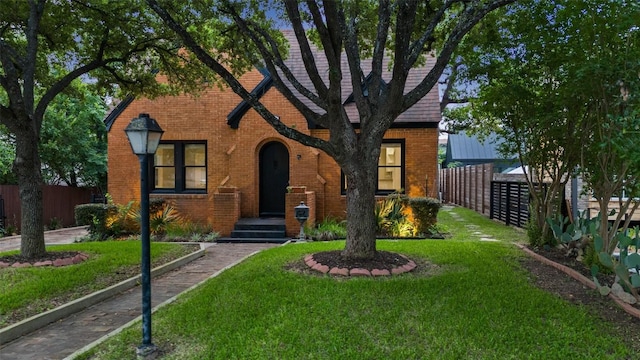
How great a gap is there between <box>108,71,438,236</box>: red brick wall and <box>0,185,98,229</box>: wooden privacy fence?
452 cm

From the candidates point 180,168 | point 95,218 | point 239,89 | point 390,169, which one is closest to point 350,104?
point 390,169

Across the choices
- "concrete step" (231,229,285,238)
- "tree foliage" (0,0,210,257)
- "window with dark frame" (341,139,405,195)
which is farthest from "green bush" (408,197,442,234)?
"tree foliage" (0,0,210,257)

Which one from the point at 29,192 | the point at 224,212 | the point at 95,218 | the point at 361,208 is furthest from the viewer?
the point at 224,212

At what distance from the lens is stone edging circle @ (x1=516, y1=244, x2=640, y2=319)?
4801 millimetres

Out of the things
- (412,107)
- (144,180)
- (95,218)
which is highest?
(412,107)

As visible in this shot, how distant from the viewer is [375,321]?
179 inches

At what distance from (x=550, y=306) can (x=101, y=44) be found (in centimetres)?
987

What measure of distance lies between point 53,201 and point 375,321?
681 inches

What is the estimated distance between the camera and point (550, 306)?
195 inches

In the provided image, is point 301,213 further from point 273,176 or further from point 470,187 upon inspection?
point 470,187

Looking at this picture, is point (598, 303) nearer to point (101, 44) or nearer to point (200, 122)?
point (101, 44)

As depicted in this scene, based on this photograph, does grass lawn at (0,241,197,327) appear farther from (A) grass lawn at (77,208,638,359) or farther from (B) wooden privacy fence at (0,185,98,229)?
(B) wooden privacy fence at (0,185,98,229)

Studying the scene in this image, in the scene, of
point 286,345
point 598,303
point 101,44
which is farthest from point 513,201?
point 101,44

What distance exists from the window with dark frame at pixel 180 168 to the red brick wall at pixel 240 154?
33 centimetres
